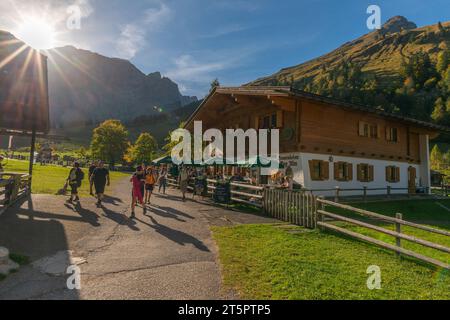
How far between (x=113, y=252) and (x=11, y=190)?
7195 millimetres

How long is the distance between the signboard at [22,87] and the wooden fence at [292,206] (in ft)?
36.2

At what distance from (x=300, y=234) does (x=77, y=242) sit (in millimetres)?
5996

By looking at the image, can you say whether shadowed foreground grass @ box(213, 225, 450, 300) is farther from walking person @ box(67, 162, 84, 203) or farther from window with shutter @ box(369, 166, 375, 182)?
window with shutter @ box(369, 166, 375, 182)

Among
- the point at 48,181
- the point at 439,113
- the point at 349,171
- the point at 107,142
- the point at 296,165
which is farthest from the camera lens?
the point at 439,113

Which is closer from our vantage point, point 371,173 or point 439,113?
point 371,173

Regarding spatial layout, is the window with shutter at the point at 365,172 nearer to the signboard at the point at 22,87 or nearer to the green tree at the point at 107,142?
the signboard at the point at 22,87

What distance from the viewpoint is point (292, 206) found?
396 inches

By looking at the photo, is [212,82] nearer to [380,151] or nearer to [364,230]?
[380,151]

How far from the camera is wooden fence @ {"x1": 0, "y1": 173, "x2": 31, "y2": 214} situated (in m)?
Answer: 9.51

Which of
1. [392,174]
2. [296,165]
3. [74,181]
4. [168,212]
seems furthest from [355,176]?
[74,181]

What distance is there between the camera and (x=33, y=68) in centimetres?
1170

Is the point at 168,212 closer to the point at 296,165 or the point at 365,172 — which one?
the point at 296,165

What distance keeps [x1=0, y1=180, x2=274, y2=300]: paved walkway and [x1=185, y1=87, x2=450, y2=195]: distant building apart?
8.95 metres
